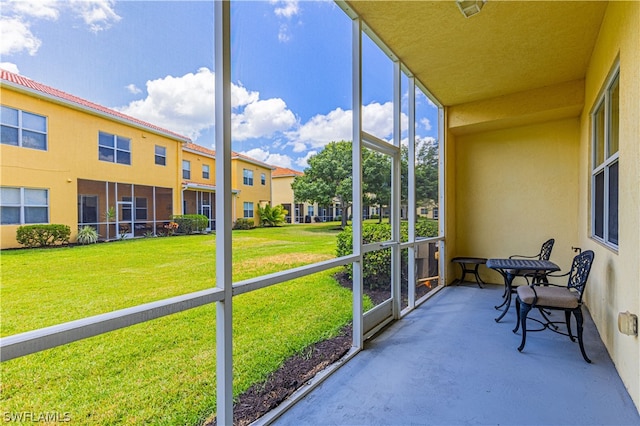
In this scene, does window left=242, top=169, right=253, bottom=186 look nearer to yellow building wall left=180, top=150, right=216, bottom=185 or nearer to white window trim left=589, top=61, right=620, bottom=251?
yellow building wall left=180, top=150, right=216, bottom=185

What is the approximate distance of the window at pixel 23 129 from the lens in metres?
1.15

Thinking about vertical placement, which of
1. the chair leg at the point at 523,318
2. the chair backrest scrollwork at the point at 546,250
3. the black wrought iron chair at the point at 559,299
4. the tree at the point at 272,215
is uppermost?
the tree at the point at 272,215

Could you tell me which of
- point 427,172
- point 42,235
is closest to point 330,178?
point 42,235

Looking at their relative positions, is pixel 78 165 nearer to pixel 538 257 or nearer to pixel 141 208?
pixel 141 208

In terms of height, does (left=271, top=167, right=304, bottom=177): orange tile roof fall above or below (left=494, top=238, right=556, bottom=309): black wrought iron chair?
above

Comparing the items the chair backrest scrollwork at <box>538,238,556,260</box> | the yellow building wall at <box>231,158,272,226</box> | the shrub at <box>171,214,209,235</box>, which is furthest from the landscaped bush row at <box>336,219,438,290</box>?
the chair backrest scrollwork at <box>538,238,556,260</box>

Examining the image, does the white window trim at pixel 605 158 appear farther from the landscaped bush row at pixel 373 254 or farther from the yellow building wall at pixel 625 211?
the landscaped bush row at pixel 373 254

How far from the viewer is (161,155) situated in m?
1.75

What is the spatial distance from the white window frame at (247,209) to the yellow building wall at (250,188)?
0.05 feet

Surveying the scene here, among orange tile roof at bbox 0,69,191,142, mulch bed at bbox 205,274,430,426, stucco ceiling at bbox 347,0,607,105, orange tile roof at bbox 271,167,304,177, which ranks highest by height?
stucco ceiling at bbox 347,0,607,105

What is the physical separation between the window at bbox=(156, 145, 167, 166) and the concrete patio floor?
5.51 feet

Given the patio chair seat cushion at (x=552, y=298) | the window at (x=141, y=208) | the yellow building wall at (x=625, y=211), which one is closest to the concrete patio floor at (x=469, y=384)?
the yellow building wall at (x=625, y=211)

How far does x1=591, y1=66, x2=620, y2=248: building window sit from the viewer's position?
2.90m

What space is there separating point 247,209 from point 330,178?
1139mm
